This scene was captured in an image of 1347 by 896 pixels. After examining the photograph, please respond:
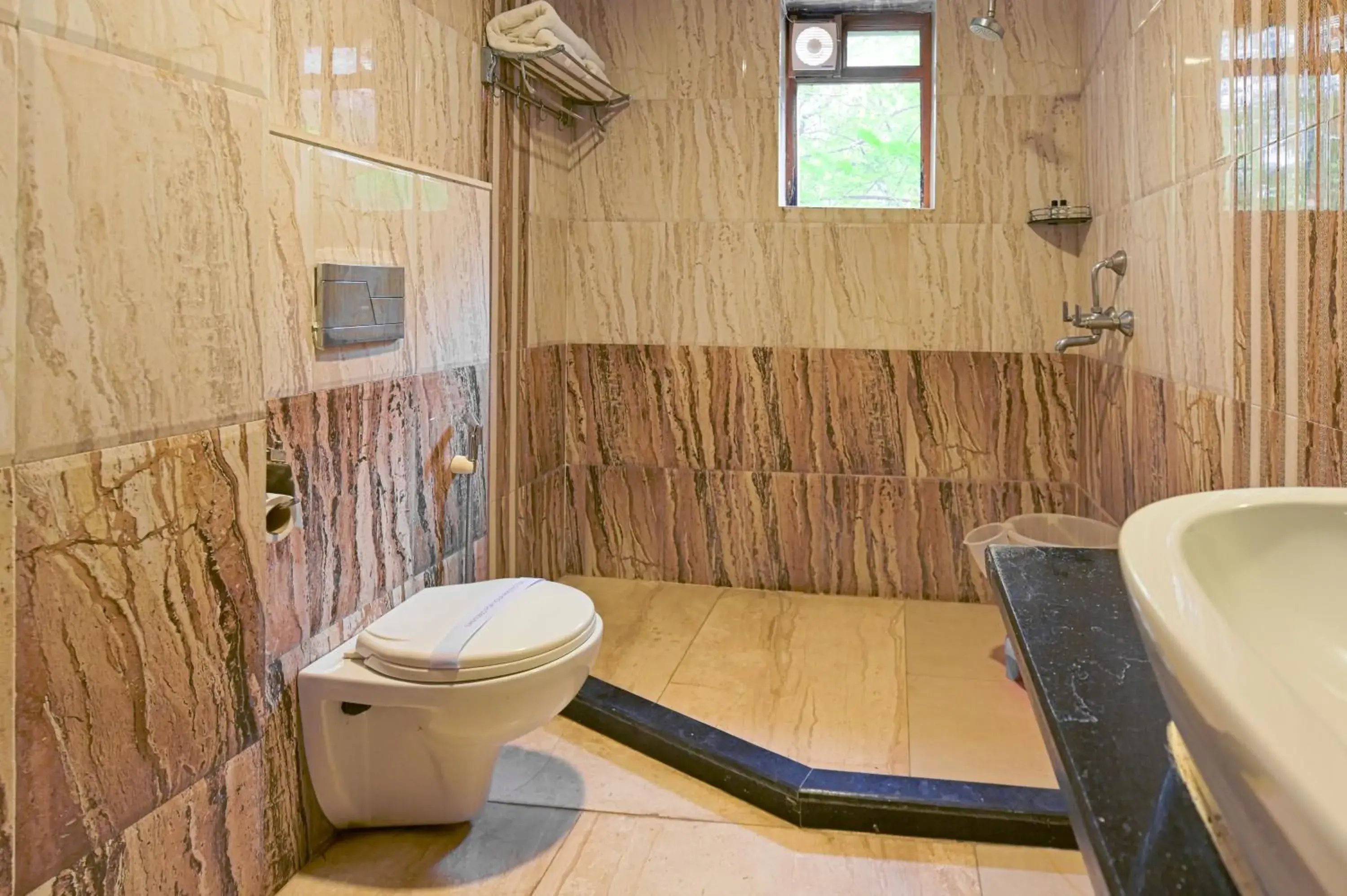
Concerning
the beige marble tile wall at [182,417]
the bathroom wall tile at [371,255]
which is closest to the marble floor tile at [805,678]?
the beige marble tile wall at [182,417]

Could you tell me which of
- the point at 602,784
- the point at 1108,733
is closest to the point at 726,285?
the point at 602,784

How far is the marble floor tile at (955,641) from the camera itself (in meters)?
2.76

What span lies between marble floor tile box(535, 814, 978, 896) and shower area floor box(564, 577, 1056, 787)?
0.94 ft

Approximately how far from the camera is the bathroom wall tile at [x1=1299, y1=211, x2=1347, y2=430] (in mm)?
1345

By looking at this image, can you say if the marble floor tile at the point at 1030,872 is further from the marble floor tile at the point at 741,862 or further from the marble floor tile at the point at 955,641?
the marble floor tile at the point at 955,641

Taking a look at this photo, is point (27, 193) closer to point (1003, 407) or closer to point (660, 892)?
point (660, 892)

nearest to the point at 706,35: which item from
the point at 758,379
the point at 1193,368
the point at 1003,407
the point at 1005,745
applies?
the point at 758,379

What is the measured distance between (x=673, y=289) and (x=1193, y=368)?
6.10 ft

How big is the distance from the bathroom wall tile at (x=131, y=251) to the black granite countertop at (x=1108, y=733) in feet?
3.88

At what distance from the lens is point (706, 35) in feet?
11.0

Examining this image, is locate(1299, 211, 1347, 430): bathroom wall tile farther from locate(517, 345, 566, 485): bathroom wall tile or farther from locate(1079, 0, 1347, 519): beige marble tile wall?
locate(517, 345, 566, 485): bathroom wall tile

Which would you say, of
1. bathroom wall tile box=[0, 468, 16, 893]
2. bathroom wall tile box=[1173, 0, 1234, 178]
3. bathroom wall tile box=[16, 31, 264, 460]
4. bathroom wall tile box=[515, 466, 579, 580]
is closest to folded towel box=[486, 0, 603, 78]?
bathroom wall tile box=[16, 31, 264, 460]

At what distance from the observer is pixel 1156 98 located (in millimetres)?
2264

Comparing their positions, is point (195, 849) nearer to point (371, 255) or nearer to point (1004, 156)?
point (371, 255)
